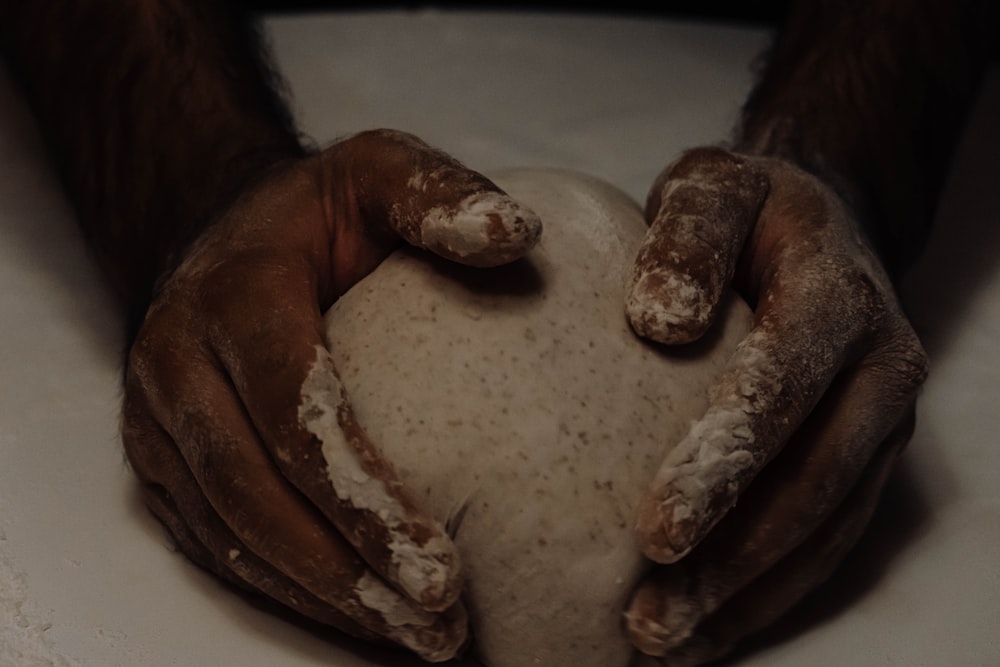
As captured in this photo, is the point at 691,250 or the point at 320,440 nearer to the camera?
the point at 320,440

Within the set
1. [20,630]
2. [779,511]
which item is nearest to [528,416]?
[779,511]

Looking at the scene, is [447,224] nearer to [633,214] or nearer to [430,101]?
[633,214]

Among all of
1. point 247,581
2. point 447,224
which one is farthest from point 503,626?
point 447,224

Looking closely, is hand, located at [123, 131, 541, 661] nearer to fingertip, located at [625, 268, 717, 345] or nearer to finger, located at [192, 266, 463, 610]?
finger, located at [192, 266, 463, 610]

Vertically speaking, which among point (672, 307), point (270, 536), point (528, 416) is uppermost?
point (672, 307)

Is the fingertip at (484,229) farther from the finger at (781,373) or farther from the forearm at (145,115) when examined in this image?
the forearm at (145,115)

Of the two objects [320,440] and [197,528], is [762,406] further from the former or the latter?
[197,528]
